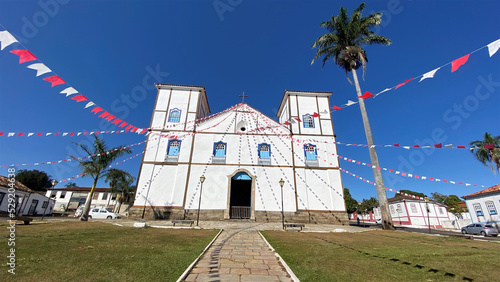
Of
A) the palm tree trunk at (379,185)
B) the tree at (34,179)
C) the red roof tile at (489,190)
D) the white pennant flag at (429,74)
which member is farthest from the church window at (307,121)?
the tree at (34,179)

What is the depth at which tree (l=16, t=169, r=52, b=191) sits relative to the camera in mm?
41031

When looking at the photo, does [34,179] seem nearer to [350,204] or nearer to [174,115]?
[174,115]

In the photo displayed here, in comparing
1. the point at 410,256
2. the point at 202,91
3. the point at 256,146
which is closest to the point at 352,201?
the point at 256,146

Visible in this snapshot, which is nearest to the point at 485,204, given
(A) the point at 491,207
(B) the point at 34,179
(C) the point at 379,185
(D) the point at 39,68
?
(A) the point at 491,207

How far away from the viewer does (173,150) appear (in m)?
18.2

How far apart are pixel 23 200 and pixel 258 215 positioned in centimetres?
2764

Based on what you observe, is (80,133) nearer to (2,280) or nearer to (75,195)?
(2,280)

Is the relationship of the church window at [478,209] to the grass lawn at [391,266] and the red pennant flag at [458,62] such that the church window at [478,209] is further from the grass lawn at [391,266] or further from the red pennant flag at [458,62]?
the red pennant flag at [458,62]

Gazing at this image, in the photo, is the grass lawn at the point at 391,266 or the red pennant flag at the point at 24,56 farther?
the red pennant flag at the point at 24,56

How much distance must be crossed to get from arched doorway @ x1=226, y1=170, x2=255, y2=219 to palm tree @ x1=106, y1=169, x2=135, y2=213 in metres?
17.4

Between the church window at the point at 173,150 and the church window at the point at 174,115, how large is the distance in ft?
7.14

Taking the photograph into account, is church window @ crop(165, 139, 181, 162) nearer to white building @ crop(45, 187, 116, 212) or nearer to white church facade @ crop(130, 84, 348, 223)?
white church facade @ crop(130, 84, 348, 223)

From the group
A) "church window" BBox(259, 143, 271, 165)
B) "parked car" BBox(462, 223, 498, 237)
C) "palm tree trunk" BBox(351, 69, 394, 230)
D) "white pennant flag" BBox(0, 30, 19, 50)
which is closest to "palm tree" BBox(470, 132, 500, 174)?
"parked car" BBox(462, 223, 498, 237)

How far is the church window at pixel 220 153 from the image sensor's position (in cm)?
1809
